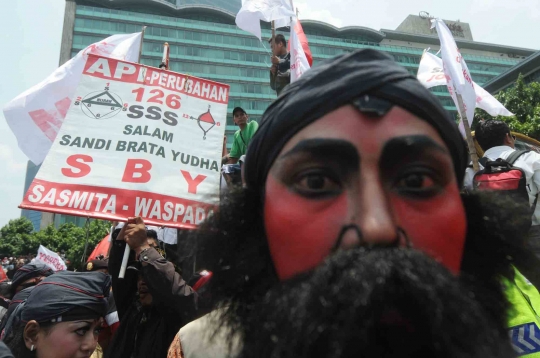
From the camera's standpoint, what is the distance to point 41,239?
44.5 metres

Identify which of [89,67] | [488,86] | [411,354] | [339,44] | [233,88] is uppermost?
[339,44]

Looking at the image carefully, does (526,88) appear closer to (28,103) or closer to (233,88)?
(28,103)

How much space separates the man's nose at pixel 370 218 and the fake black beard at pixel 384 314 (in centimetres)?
4

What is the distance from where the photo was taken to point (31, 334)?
9.14 ft

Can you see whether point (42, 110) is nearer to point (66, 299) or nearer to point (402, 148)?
point (66, 299)

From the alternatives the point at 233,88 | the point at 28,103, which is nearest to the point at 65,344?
the point at 28,103

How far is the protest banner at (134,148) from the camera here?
2795mm

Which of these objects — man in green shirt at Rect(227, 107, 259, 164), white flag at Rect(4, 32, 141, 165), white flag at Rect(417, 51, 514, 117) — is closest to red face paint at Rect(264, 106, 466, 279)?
white flag at Rect(4, 32, 141, 165)

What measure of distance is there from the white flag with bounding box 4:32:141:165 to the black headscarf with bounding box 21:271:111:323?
133 centimetres

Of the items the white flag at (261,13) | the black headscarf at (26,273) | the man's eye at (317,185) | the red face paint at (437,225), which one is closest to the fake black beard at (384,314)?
the red face paint at (437,225)

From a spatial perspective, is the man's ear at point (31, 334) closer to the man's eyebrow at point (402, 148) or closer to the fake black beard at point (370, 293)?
the fake black beard at point (370, 293)

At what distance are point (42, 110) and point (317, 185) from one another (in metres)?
3.67

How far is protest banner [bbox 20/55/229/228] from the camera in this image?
279cm

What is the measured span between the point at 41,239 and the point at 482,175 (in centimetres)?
4944
